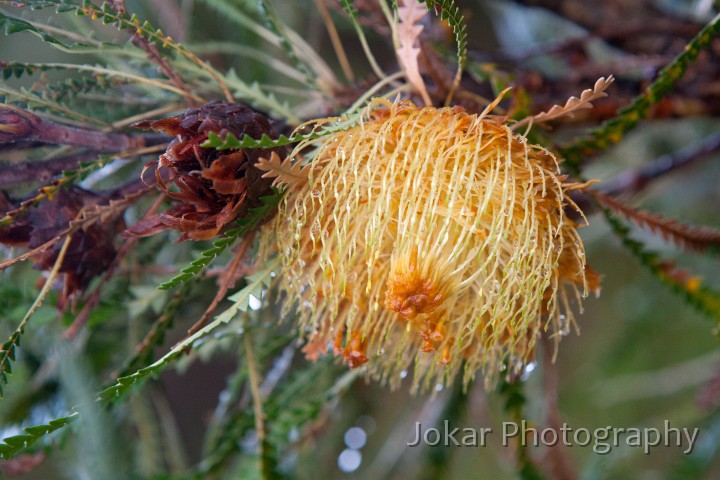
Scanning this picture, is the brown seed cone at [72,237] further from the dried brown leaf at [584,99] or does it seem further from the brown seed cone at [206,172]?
the dried brown leaf at [584,99]

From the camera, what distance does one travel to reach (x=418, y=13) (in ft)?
1.35

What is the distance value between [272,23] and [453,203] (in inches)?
8.5

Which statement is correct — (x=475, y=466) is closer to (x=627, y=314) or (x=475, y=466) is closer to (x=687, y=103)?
(x=627, y=314)

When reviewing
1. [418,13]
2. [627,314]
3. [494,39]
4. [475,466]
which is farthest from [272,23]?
[475,466]

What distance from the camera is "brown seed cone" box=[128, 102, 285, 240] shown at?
355 millimetres

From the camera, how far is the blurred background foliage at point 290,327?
0.53m

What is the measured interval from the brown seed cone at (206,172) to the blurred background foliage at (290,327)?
0.34 feet

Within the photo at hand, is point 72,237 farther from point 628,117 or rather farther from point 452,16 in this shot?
point 628,117

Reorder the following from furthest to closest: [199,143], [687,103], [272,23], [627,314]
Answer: [627,314] → [687,103] → [272,23] → [199,143]

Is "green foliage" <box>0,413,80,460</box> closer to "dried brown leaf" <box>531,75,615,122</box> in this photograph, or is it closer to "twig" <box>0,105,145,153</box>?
"twig" <box>0,105,145,153</box>

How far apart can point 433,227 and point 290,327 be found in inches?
17.4

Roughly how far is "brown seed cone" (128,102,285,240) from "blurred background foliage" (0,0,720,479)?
0.10 meters

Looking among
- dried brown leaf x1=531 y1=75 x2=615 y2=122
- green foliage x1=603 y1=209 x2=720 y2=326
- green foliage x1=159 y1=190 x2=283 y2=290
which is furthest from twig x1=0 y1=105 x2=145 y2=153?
green foliage x1=603 y1=209 x2=720 y2=326

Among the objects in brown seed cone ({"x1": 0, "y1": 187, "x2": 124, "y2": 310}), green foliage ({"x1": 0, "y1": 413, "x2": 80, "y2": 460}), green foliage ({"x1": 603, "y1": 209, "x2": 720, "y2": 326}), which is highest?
green foliage ({"x1": 603, "y1": 209, "x2": 720, "y2": 326})
